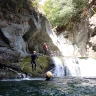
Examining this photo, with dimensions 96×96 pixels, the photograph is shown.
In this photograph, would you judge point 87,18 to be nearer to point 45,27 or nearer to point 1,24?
point 45,27

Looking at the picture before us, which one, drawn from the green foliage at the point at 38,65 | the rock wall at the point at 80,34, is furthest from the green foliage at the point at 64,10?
the green foliage at the point at 38,65

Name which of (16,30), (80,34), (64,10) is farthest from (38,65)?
(64,10)

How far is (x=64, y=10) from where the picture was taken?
145 ft

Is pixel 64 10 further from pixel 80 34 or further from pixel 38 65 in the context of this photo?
pixel 38 65

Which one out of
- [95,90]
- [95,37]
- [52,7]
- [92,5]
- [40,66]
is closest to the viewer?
[95,90]

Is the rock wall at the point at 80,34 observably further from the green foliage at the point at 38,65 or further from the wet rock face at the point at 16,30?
the green foliage at the point at 38,65

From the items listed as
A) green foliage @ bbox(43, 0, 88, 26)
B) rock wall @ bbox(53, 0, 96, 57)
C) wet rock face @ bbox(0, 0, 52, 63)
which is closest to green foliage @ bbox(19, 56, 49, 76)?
wet rock face @ bbox(0, 0, 52, 63)

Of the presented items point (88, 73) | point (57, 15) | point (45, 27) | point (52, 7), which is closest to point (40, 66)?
point (88, 73)

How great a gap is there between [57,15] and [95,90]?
29497 millimetres

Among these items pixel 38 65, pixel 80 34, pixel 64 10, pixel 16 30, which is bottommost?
pixel 38 65


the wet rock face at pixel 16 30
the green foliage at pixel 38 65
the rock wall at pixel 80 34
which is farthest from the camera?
the rock wall at pixel 80 34

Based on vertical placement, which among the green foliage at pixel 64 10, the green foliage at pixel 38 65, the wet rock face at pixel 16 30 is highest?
the green foliage at pixel 64 10

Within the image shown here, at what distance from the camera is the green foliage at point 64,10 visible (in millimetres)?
43844

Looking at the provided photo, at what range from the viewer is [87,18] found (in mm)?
42875
